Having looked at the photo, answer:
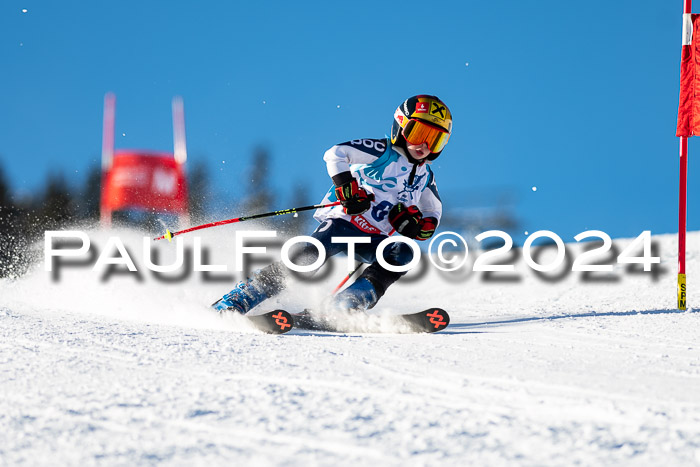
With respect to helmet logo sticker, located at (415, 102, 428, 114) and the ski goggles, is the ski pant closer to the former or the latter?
the ski goggles

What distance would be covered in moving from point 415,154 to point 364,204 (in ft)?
1.79

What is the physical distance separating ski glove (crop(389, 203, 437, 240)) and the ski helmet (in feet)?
1.41

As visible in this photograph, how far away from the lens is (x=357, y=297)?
4098mm

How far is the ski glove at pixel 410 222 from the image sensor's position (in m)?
4.27

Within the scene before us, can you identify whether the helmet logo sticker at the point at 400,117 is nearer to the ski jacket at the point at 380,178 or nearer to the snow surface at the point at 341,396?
the ski jacket at the point at 380,178

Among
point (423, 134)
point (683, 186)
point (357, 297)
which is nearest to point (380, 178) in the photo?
point (423, 134)

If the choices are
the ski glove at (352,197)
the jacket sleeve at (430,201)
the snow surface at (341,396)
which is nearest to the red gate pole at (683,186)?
the snow surface at (341,396)

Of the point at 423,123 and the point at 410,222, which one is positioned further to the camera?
the point at 410,222

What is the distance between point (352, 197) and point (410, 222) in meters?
0.54

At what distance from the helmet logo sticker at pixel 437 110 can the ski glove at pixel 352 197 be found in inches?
27.5

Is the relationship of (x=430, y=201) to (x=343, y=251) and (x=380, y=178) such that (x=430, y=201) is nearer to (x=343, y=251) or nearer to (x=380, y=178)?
(x=380, y=178)

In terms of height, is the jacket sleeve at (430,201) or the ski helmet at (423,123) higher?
the ski helmet at (423,123)

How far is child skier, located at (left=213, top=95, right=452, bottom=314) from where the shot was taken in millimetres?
4000

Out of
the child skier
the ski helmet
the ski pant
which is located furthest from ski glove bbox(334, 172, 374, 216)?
the ski helmet
